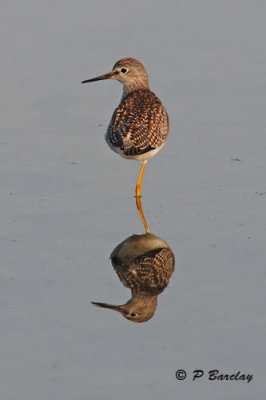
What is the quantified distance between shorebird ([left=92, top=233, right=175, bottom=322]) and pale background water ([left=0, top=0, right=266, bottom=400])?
0.39ft

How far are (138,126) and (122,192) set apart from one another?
73 cm

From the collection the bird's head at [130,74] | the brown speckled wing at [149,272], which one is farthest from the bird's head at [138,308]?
the bird's head at [130,74]

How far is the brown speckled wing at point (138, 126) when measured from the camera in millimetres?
10070

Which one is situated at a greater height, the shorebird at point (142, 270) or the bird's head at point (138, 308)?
the bird's head at point (138, 308)

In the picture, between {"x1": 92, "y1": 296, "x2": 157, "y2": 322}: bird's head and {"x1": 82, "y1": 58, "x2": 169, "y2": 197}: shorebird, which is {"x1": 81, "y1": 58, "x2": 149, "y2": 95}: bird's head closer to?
{"x1": 82, "y1": 58, "x2": 169, "y2": 197}: shorebird

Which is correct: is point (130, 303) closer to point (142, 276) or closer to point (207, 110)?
point (142, 276)

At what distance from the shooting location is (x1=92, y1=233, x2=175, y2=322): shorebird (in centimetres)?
780

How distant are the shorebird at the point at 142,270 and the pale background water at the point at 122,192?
0.12 meters

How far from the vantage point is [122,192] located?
33.9 ft

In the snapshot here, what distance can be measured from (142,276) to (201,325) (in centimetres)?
111

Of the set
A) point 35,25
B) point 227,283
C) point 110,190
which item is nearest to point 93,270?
point 227,283

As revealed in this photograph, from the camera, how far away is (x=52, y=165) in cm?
1078

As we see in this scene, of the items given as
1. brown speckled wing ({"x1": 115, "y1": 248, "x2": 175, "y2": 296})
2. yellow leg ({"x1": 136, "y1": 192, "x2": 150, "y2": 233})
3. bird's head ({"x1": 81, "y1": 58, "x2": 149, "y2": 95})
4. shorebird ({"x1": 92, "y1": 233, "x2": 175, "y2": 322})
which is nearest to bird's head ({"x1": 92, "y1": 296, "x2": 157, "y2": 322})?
shorebird ({"x1": 92, "y1": 233, "x2": 175, "y2": 322})

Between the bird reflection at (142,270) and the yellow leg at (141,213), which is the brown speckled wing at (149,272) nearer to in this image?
the bird reflection at (142,270)
